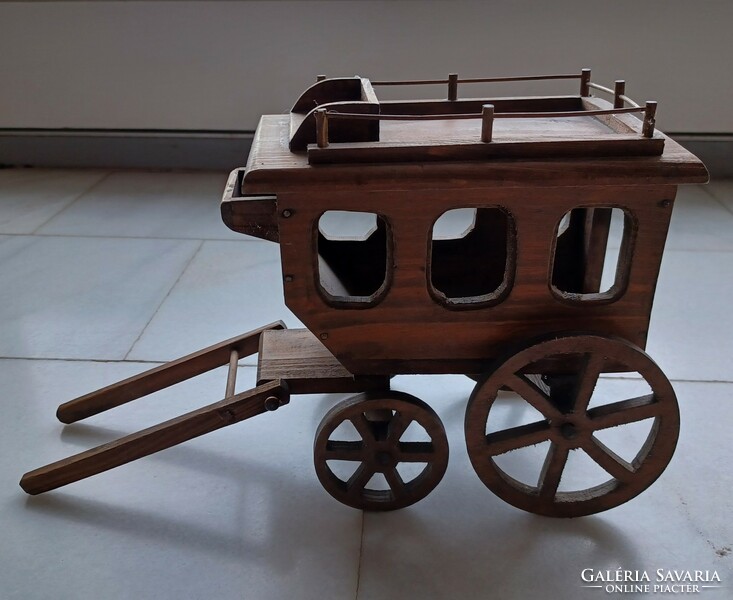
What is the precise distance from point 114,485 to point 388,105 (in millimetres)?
940

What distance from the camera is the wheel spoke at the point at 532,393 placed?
1247mm

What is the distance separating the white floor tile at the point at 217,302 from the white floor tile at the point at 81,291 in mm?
48

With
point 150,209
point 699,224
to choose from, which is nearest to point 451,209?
point 699,224

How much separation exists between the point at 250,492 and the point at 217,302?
0.82 metres

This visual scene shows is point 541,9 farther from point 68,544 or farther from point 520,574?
point 68,544

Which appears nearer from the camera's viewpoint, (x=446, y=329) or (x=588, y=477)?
(x=446, y=329)

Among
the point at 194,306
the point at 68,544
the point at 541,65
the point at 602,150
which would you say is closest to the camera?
the point at 602,150

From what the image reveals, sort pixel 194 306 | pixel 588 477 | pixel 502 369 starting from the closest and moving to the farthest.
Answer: pixel 502 369
pixel 588 477
pixel 194 306

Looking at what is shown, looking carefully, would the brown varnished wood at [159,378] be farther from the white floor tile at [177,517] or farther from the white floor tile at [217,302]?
the white floor tile at [217,302]

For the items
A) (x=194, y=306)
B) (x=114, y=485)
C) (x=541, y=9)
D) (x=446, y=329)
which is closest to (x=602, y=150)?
(x=446, y=329)

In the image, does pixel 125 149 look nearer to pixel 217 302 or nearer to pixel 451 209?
pixel 217 302

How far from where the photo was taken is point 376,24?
294cm

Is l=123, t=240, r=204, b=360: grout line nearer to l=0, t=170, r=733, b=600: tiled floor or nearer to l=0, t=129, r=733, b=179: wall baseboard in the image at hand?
l=0, t=170, r=733, b=600: tiled floor

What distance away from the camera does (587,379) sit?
124 cm
